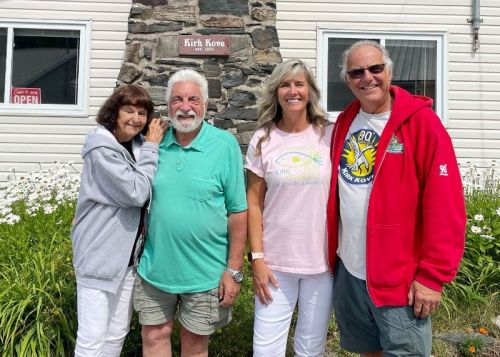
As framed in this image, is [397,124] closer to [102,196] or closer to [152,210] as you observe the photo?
[152,210]

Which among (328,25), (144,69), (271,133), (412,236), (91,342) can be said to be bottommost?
(91,342)

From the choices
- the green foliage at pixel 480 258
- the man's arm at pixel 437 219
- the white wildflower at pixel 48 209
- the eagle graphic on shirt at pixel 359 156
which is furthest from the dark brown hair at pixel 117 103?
the green foliage at pixel 480 258

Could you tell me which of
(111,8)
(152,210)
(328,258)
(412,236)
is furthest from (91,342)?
(111,8)

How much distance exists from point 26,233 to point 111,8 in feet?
13.8

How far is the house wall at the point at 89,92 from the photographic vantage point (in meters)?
7.02

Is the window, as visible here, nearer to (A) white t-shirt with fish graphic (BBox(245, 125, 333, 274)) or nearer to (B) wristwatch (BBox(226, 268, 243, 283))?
(A) white t-shirt with fish graphic (BBox(245, 125, 333, 274))

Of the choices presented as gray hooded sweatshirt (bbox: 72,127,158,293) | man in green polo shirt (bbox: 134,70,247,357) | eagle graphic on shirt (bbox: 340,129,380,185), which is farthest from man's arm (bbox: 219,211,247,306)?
eagle graphic on shirt (bbox: 340,129,380,185)

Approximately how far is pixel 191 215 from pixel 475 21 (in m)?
6.64

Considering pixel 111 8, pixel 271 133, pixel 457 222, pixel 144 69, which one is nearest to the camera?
pixel 457 222

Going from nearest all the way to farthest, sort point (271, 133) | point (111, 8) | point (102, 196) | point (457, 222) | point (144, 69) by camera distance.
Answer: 1. point (457, 222)
2. point (102, 196)
3. point (271, 133)
4. point (144, 69)
5. point (111, 8)

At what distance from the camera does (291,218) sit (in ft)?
8.11

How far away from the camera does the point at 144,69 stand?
230 inches

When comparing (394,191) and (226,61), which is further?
(226,61)

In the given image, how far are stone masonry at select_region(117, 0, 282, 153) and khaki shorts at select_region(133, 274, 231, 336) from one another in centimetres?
359
